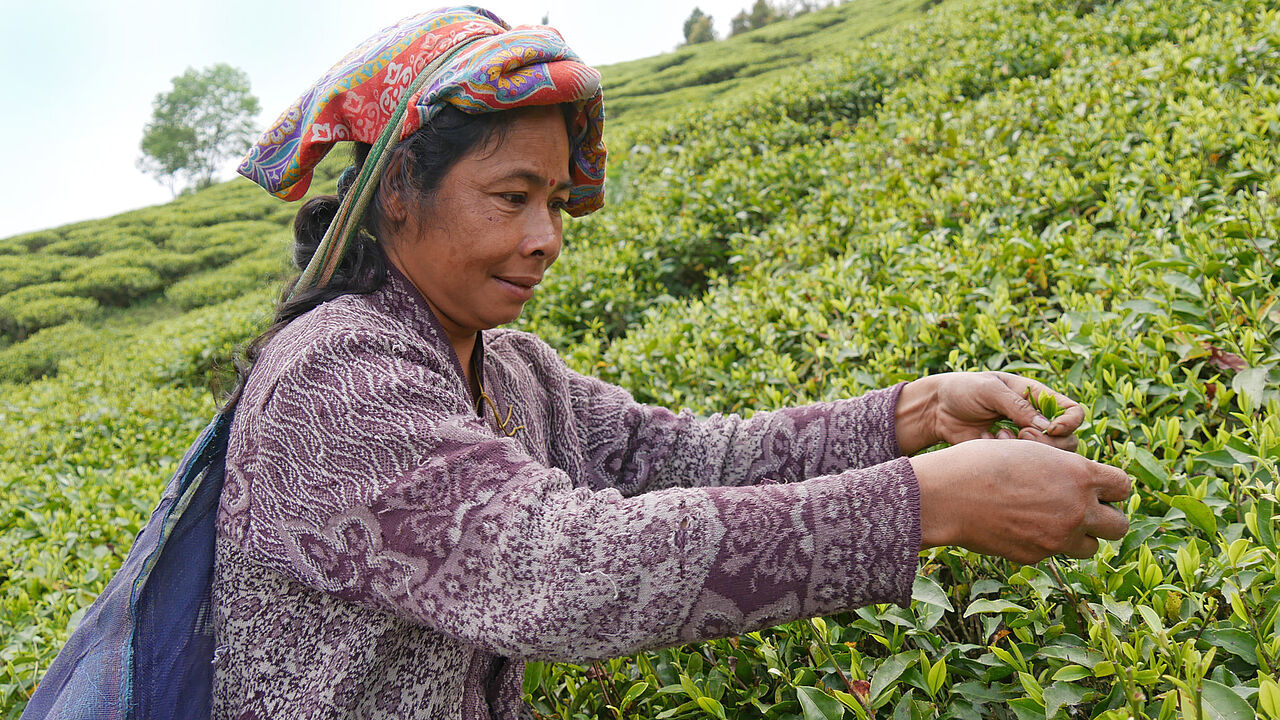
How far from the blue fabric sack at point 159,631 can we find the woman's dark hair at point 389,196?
17cm

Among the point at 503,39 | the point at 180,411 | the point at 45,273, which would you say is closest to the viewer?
the point at 503,39

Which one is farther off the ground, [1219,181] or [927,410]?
[1219,181]

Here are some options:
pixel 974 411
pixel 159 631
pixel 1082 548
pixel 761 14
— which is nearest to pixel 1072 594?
pixel 1082 548

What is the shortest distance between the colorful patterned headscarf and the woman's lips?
0.29m

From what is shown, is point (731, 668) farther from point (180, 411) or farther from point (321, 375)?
point (180, 411)

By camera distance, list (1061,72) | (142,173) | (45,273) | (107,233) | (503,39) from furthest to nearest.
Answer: (142,173) → (107,233) → (45,273) → (1061,72) → (503,39)

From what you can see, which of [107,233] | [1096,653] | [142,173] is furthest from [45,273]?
[142,173]

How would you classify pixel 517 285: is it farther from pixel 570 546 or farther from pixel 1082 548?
pixel 1082 548

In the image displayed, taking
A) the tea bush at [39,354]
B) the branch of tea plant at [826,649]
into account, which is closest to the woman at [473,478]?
the branch of tea plant at [826,649]

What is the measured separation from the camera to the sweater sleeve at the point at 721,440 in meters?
1.65

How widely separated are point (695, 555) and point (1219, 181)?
227cm

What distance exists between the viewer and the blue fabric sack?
1.18 m

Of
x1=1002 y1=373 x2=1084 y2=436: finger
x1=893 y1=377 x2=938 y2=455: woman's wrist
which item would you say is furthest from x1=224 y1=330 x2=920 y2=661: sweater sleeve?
x1=893 y1=377 x2=938 y2=455: woman's wrist

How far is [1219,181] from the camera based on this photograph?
2383mm
